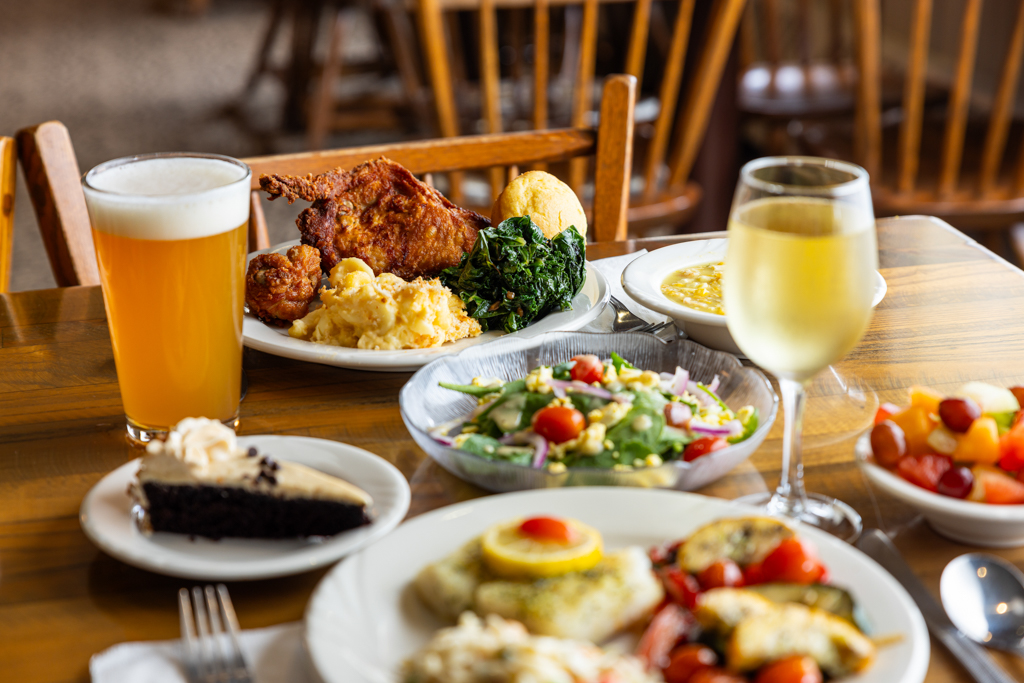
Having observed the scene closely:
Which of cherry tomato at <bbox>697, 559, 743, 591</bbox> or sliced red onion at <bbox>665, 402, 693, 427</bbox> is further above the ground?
cherry tomato at <bbox>697, 559, 743, 591</bbox>

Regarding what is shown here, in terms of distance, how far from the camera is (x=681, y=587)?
0.69 meters

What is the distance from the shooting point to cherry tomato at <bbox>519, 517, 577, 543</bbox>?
73 cm

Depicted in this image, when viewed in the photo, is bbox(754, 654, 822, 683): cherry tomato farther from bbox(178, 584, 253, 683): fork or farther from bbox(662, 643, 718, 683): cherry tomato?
bbox(178, 584, 253, 683): fork

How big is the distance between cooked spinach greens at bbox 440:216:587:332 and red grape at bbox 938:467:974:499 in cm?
61

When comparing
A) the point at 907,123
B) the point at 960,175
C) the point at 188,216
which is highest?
the point at 188,216

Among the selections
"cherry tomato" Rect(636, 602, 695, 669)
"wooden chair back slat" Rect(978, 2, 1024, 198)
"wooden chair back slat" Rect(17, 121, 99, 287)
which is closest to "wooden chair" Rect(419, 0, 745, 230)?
"wooden chair back slat" Rect(978, 2, 1024, 198)

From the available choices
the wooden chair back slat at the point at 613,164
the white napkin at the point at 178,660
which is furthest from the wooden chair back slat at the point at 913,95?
the white napkin at the point at 178,660

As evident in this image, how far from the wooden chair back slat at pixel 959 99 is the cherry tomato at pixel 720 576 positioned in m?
2.38

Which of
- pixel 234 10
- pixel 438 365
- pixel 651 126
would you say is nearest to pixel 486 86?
pixel 651 126

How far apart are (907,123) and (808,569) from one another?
7.78 feet

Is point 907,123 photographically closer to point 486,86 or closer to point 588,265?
point 486,86

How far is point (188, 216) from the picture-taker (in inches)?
38.7

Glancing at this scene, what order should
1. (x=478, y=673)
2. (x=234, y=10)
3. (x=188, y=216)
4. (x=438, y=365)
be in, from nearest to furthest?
1. (x=478, y=673)
2. (x=188, y=216)
3. (x=438, y=365)
4. (x=234, y=10)

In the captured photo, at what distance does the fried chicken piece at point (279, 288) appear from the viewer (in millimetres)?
1297
